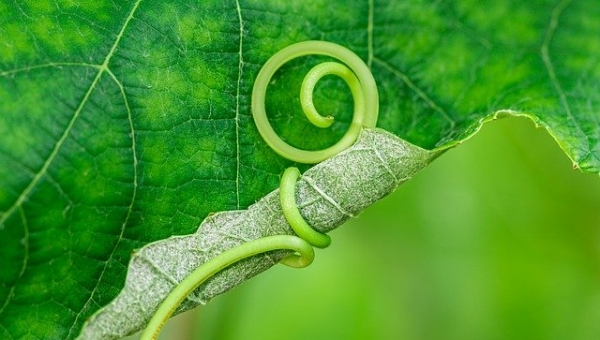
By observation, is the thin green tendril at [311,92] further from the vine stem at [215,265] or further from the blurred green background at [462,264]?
the blurred green background at [462,264]

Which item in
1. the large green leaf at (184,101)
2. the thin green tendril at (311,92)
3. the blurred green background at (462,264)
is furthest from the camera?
the blurred green background at (462,264)

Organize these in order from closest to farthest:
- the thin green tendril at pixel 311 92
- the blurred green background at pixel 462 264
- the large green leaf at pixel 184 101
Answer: the large green leaf at pixel 184 101 → the thin green tendril at pixel 311 92 → the blurred green background at pixel 462 264

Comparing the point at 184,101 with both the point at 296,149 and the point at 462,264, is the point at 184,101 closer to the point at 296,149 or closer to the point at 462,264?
the point at 296,149

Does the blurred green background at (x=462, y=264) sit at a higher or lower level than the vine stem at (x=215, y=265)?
higher

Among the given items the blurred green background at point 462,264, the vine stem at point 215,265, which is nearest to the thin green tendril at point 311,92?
the vine stem at point 215,265

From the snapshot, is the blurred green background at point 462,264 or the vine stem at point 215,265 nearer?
the vine stem at point 215,265

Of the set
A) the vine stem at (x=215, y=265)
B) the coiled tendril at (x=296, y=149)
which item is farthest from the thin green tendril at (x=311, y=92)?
the vine stem at (x=215, y=265)
